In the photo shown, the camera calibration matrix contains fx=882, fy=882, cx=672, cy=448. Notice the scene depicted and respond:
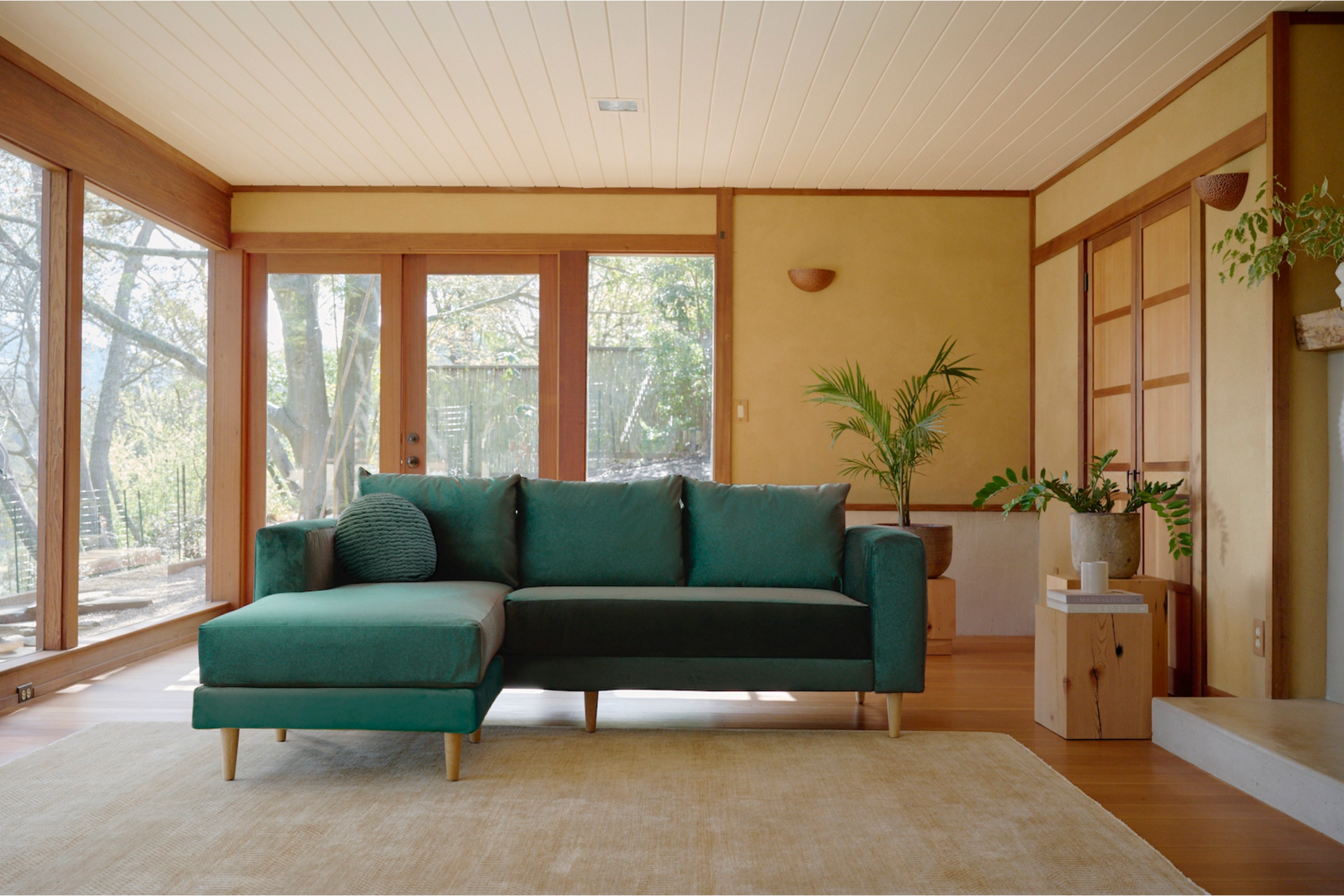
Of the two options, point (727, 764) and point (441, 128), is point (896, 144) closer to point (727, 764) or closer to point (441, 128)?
point (441, 128)

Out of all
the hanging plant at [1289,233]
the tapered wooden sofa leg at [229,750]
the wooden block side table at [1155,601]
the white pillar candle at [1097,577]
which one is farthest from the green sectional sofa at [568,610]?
the hanging plant at [1289,233]

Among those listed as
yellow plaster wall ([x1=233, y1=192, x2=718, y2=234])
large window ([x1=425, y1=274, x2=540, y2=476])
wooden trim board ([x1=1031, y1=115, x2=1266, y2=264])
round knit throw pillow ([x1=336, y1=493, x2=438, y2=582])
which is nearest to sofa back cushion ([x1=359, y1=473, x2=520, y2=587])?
round knit throw pillow ([x1=336, y1=493, x2=438, y2=582])

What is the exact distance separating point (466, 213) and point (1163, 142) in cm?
358

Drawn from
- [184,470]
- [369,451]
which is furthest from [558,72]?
[184,470]

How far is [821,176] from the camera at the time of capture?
16.2ft

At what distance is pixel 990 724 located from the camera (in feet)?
10.1

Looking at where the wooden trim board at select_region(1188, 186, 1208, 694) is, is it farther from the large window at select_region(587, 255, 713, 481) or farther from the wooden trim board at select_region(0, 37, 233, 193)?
the wooden trim board at select_region(0, 37, 233, 193)

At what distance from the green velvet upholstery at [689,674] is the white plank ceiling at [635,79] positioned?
2.24m

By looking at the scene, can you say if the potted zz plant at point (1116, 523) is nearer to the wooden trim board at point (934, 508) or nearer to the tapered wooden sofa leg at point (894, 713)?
the tapered wooden sofa leg at point (894, 713)

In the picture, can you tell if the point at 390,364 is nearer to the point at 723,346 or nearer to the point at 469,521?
the point at 723,346

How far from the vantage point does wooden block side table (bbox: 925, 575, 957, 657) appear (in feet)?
14.1

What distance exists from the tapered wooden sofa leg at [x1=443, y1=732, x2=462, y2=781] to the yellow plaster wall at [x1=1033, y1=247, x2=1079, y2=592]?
10.9 ft

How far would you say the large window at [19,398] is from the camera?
3326 millimetres

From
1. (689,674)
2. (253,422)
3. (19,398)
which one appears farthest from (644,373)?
(19,398)
